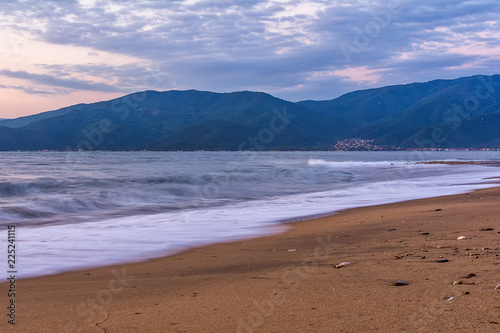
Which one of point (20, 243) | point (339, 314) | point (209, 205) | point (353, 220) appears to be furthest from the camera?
point (209, 205)

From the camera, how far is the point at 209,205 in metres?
18.9

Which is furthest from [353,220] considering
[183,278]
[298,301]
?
[298,301]

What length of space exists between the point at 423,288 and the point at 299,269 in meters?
1.86

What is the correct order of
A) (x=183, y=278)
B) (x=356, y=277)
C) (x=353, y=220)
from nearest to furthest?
(x=356, y=277) < (x=183, y=278) < (x=353, y=220)

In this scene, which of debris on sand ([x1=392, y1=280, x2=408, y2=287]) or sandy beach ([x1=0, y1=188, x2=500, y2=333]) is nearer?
sandy beach ([x1=0, y1=188, x2=500, y2=333])

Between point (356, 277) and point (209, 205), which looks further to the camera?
point (209, 205)

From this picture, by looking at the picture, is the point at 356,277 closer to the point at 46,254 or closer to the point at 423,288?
the point at 423,288

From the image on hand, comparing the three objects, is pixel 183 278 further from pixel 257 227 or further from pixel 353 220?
pixel 353 220

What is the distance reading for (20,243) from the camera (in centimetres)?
977

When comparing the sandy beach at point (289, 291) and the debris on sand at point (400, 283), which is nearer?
the sandy beach at point (289, 291)

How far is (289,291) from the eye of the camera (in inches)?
201

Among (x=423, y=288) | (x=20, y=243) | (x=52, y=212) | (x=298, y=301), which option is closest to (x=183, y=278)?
(x=298, y=301)

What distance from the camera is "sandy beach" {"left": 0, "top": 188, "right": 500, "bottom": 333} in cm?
404

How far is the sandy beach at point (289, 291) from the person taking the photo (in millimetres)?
4039
